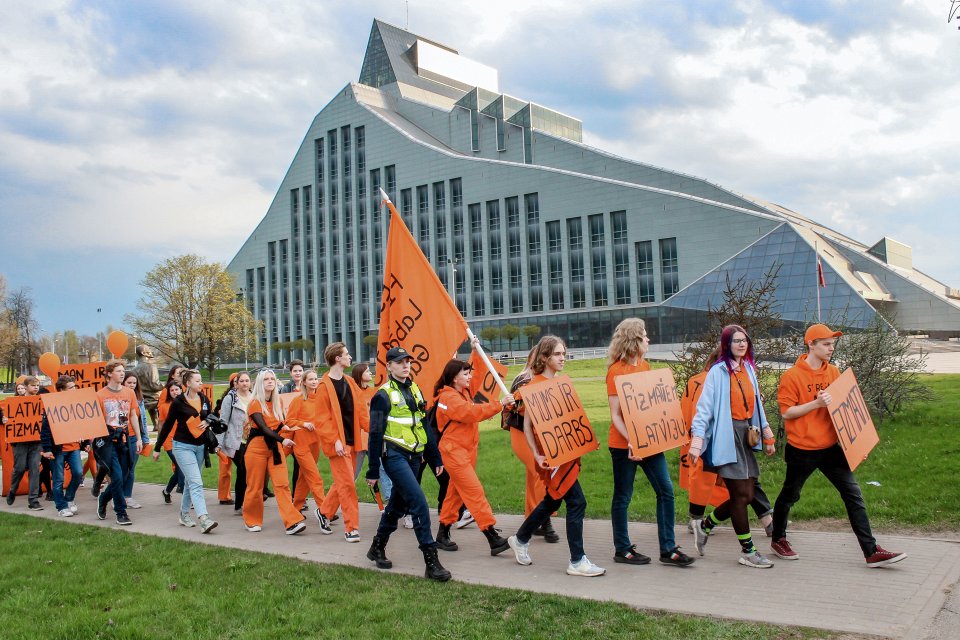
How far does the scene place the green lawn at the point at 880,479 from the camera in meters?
7.83

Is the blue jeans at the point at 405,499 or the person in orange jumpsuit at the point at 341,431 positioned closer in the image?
the blue jeans at the point at 405,499

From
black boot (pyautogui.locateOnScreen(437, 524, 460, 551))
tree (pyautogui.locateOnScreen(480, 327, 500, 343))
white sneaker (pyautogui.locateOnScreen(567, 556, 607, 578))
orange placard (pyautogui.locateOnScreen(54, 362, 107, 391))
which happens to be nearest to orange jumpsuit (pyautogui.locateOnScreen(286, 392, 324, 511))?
black boot (pyautogui.locateOnScreen(437, 524, 460, 551))

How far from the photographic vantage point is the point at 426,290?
28.0 feet

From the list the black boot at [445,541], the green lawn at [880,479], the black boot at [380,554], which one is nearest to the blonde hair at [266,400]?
the green lawn at [880,479]

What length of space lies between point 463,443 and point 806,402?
3.08m

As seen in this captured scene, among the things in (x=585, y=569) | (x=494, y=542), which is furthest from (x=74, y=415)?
(x=585, y=569)

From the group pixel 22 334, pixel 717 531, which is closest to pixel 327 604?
pixel 717 531

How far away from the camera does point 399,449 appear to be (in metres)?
6.57

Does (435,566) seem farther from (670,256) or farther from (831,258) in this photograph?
(670,256)

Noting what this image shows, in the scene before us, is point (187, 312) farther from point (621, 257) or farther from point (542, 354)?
point (542, 354)

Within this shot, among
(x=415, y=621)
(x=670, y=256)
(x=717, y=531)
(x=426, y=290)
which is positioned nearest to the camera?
(x=415, y=621)

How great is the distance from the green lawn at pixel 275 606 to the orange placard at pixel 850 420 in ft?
6.37

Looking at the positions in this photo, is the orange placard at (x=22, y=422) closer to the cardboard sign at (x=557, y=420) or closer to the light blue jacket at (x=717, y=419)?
the cardboard sign at (x=557, y=420)

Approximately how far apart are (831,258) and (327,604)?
2143 inches
